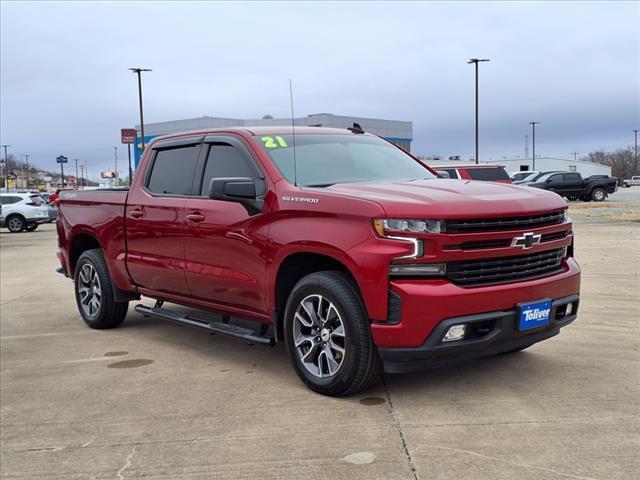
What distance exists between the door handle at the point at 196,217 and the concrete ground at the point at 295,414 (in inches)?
47.2

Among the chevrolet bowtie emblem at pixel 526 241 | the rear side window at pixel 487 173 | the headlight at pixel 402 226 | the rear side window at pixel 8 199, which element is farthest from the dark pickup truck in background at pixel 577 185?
the headlight at pixel 402 226

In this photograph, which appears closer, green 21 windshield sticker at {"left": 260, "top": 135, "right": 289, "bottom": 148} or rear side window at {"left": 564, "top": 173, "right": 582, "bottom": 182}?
green 21 windshield sticker at {"left": 260, "top": 135, "right": 289, "bottom": 148}

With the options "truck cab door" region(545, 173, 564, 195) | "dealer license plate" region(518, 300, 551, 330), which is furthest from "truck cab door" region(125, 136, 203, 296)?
"truck cab door" region(545, 173, 564, 195)

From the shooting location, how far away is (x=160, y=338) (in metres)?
6.65

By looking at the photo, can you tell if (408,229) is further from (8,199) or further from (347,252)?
(8,199)

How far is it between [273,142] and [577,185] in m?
33.5

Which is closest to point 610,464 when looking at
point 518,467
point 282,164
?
point 518,467

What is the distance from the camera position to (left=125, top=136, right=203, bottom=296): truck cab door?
579 cm

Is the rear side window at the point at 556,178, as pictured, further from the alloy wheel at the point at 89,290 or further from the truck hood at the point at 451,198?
the truck hood at the point at 451,198

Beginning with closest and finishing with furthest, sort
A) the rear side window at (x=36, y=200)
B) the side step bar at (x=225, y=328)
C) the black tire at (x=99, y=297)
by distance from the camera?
the side step bar at (x=225, y=328)
the black tire at (x=99, y=297)
the rear side window at (x=36, y=200)

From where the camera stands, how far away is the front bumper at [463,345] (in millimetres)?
4027

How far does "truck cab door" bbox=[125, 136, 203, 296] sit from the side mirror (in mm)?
867

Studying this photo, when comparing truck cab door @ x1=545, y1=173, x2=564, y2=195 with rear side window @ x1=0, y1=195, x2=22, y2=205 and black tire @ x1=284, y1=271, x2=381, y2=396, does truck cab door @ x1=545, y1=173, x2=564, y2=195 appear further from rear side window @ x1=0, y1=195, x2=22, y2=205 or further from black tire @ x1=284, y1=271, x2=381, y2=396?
black tire @ x1=284, y1=271, x2=381, y2=396

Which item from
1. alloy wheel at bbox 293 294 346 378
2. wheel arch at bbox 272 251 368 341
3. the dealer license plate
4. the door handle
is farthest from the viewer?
the door handle
